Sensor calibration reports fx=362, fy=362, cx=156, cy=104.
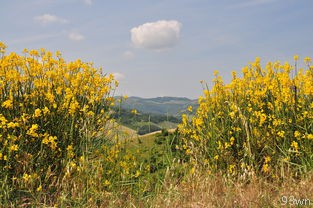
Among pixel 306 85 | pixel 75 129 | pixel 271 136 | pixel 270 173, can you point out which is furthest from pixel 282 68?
pixel 75 129

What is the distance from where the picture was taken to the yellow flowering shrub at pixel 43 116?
14.2 feet

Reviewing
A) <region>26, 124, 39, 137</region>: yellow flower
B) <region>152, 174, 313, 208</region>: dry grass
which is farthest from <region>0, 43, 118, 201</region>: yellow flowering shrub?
<region>152, 174, 313, 208</region>: dry grass

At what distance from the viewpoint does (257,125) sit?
5277 mm

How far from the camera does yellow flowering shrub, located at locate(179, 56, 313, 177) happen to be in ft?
16.1

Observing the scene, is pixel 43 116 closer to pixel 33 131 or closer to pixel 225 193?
pixel 33 131

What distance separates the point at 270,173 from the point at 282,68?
205 centimetres

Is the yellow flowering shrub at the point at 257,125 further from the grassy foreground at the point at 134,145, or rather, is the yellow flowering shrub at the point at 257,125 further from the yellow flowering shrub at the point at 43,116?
the yellow flowering shrub at the point at 43,116

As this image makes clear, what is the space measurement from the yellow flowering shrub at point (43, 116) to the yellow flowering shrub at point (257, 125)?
1.47 meters

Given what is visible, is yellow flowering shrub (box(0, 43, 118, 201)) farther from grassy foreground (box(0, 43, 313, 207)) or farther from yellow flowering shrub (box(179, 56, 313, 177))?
yellow flowering shrub (box(179, 56, 313, 177))

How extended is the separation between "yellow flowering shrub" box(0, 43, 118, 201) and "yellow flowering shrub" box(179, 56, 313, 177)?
4.83ft

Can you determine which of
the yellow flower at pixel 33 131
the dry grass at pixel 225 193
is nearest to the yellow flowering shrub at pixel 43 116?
the yellow flower at pixel 33 131

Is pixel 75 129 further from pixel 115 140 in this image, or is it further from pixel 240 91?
pixel 240 91

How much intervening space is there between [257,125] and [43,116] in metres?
3.00

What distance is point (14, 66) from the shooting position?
5.18 metres
